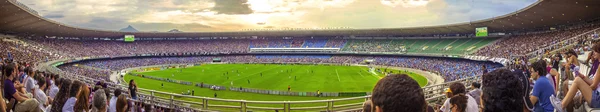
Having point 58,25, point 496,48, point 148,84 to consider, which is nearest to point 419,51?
point 496,48

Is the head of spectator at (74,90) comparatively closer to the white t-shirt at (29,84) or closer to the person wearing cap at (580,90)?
the white t-shirt at (29,84)

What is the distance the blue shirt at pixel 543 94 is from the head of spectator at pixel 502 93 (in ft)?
5.26

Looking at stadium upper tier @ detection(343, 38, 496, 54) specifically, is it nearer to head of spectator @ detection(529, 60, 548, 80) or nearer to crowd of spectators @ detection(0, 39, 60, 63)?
crowd of spectators @ detection(0, 39, 60, 63)

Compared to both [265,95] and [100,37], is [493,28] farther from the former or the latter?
[100,37]

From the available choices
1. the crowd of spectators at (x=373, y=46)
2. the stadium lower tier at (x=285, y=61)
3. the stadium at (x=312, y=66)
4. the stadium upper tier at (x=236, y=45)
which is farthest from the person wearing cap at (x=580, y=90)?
the crowd of spectators at (x=373, y=46)

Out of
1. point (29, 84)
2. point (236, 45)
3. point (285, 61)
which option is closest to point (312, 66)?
point (285, 61)

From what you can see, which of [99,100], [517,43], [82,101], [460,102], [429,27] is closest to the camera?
[460,102]

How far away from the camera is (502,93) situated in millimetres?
3451

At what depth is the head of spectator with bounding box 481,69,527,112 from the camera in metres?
3.42

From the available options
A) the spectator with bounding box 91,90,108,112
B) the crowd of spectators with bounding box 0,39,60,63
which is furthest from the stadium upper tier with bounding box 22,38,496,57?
the spectator with bounding box 91,90,108,112

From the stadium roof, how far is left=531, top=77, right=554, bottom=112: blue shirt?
3667cm

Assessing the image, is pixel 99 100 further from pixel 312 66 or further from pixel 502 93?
pixel 312 66

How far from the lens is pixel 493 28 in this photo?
59438 mm

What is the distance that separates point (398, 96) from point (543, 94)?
11.1 ft
